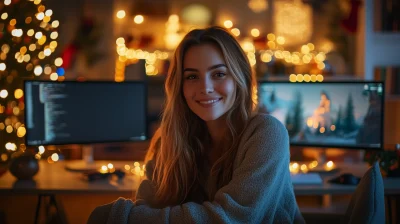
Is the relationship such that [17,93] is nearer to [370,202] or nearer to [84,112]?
[84,112]

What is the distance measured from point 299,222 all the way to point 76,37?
4.41m

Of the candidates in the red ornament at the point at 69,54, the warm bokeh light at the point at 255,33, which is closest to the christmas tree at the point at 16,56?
the red ornament at the point at 69,54

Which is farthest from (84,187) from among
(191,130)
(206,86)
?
(206,86)

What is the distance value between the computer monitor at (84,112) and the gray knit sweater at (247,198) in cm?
98

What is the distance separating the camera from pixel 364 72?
147 inches

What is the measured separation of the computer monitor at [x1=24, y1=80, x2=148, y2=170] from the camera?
2.24 meters

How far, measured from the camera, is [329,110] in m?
2.32

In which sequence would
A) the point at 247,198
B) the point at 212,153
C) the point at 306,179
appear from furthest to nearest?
1. the point at 306,179
2. the point at 212,153
3. the point at 247,198

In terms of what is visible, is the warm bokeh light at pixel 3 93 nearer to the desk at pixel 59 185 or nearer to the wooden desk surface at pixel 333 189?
the desk at pixel 59 185

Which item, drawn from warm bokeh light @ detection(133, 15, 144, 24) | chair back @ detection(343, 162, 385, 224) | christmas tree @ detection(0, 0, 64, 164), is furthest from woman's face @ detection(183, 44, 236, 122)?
warm bokeh light @ detection(133, 15, 144, 24)

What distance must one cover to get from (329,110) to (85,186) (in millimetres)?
1169

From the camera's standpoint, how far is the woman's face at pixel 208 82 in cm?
153

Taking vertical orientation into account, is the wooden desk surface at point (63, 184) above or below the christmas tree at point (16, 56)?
below

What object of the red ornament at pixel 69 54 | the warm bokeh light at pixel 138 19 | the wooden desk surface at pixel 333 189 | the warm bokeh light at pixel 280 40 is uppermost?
the warm bokeh light at pixel 138 19
